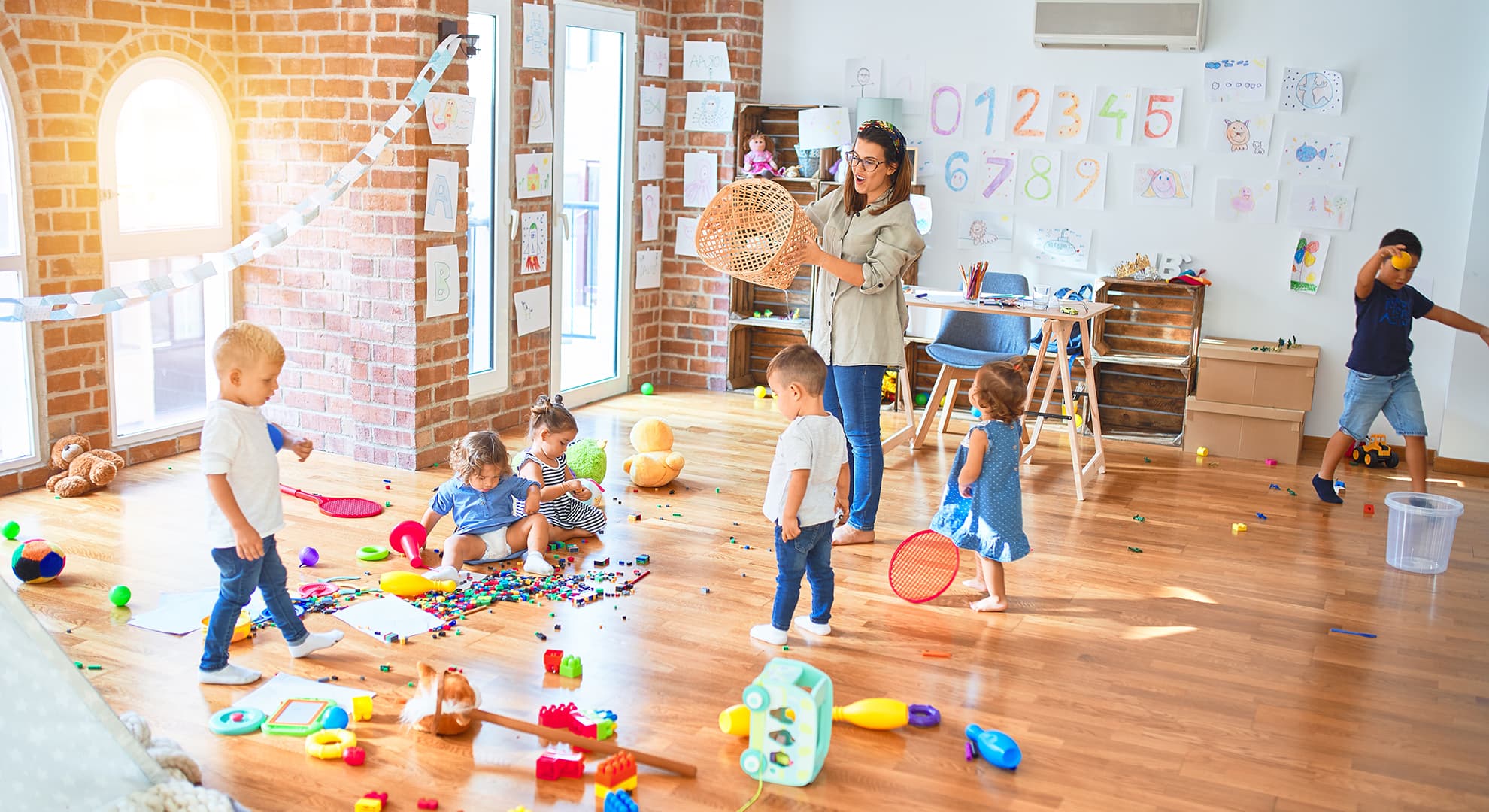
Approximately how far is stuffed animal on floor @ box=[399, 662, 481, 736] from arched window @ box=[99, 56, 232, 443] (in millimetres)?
2688

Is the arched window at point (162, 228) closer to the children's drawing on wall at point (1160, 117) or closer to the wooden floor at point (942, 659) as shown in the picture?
the wooden floor at point (942, 659)

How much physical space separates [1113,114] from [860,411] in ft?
9.60

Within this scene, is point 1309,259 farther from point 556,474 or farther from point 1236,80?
point 556,474

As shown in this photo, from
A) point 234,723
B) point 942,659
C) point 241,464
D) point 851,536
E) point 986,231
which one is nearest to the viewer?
point 234,723

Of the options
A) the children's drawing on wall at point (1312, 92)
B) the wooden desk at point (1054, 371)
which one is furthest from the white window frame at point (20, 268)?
the children's drawing on wall at point (1312, 92)

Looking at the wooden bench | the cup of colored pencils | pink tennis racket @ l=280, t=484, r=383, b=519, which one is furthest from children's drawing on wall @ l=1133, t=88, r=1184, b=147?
pink tennis racket @ l=280, t=484, r=383, b=519

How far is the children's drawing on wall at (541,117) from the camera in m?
5.79

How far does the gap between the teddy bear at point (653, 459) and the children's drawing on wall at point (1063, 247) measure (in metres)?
2.43

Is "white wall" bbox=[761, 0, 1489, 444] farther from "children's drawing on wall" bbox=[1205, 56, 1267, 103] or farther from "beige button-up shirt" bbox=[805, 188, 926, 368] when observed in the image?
"beige button-up shirt" bbox=[805, 188, 926, 368]

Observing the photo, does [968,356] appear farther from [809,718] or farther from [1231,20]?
[809,718]

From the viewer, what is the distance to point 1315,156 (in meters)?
5.97

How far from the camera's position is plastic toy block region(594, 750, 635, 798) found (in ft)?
8.51

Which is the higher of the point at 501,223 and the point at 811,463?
the point at 501,223

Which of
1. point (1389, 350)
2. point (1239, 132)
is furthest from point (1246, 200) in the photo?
point (1389, 350)
